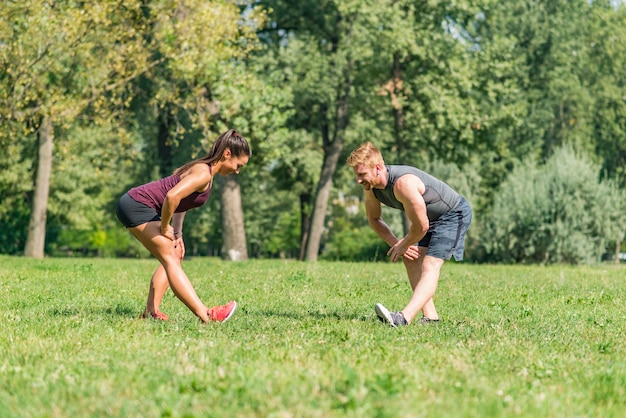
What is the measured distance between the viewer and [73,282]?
12.2m

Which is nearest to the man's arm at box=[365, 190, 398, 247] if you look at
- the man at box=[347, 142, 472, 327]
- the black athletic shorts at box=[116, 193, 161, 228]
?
the man at box=[347, 142, 472, 327]

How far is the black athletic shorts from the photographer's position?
742cm

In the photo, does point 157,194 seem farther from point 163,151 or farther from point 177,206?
point 163,151

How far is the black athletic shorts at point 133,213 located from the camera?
7.42 metres

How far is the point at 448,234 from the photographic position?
310 inches

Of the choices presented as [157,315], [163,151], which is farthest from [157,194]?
[163,151]

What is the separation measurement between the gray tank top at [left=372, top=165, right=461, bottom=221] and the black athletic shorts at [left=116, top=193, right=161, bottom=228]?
223 cm

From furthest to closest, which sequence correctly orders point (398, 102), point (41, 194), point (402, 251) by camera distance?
point (398, 102) → point (41, 194) → point (402, 251)

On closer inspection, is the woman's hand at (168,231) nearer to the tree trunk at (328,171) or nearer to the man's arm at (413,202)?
the man's arm at (413,202)

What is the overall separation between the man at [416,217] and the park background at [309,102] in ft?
43.7

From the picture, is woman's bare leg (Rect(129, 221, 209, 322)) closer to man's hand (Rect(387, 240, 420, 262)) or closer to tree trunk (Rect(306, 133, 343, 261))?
man's hand (Rect(387, 240, 420, 262))

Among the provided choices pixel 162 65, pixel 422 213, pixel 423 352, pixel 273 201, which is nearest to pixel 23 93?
pixel 162 65

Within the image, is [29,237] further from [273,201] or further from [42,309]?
[273,201]

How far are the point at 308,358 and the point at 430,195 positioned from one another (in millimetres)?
2906
